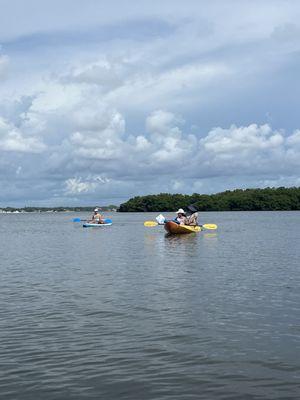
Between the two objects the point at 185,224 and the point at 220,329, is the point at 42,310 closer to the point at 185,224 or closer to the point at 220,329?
the point at 220,329

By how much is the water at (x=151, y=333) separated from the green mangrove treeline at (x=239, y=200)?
507ft

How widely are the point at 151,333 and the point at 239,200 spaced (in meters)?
171

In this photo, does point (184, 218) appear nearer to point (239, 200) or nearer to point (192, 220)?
point (192, 220)

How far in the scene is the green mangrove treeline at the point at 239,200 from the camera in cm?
17700

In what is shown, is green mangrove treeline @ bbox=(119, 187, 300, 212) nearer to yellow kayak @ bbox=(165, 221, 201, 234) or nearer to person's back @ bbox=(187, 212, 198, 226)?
person's back @ bbox=(187, 212, 198, 226)

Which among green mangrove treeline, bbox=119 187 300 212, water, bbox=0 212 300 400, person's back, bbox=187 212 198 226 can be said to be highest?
green mangrove treeline, bbox=119 187 300 212

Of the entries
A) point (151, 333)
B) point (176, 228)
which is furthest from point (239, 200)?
point (151, 333)

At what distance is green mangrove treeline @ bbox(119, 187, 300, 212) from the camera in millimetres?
177000

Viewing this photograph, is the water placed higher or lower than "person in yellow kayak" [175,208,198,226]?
lower

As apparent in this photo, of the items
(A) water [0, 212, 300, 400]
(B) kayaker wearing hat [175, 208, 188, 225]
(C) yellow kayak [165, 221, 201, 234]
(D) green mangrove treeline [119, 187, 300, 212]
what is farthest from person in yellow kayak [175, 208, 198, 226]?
(D) green mangrove treeline [119, 187, 300, 212]

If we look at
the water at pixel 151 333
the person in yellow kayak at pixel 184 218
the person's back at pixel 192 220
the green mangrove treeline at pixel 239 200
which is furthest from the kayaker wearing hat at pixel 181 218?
the green mangrove treeline at pixel 239 200

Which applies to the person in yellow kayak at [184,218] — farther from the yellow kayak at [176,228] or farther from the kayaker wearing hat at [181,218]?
the yellow kayak at [176,228]

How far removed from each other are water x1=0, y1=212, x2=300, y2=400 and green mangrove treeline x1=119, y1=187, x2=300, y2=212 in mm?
154535

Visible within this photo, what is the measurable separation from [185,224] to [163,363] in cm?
4030
